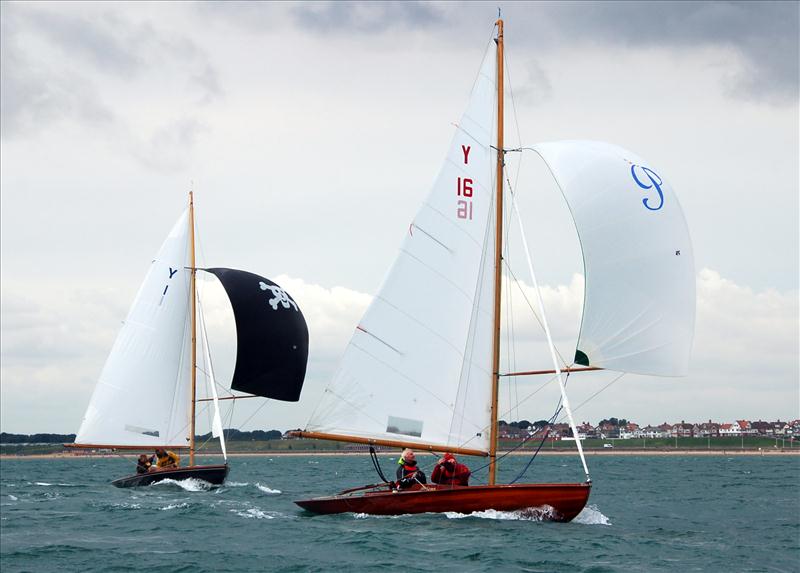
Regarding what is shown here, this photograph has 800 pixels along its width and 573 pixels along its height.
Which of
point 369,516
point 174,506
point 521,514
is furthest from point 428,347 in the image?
point 174,506

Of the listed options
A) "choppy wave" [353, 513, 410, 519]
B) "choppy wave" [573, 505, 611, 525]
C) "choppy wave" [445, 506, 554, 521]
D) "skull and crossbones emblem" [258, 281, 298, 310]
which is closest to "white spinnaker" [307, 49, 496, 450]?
"choppy wave" [353, 513, 410, 519]

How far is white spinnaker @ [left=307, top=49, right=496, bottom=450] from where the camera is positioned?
25.4m

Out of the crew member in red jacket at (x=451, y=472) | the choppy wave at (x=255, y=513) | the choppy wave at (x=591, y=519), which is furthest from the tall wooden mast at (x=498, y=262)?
the choppy wave at (x=255, y=513)

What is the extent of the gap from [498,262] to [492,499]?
5768mm

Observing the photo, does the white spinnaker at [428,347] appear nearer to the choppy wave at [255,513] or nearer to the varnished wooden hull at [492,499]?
the varnished wooden hull at [492,499]

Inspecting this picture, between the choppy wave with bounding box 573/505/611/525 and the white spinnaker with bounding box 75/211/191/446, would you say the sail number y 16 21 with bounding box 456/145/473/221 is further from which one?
the white spinnaker with bounding box 75/211/191/446

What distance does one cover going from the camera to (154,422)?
41188mm

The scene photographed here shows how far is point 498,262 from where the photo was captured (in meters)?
25.9

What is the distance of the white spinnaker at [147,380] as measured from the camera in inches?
1619

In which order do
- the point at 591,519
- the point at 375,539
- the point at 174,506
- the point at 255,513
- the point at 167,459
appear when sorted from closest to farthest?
the point at 375,539
the point at 591,519
the point at 255,513
the point at 174,506
the point at 167,459

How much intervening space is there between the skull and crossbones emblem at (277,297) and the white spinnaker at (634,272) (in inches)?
714

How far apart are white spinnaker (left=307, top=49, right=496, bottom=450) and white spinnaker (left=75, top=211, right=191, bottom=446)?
1710cm

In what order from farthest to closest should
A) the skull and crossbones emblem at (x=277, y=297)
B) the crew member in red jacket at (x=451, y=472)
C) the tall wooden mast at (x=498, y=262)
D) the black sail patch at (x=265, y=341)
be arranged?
the skull and crossbones emblem at (x=277, y=297), the black sail patch at (x=265, y=341), the tall wooden mast at (x=498, y=262), the crew member in red jacket at (x=451, y=472)

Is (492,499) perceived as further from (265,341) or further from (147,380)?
(147,380)
